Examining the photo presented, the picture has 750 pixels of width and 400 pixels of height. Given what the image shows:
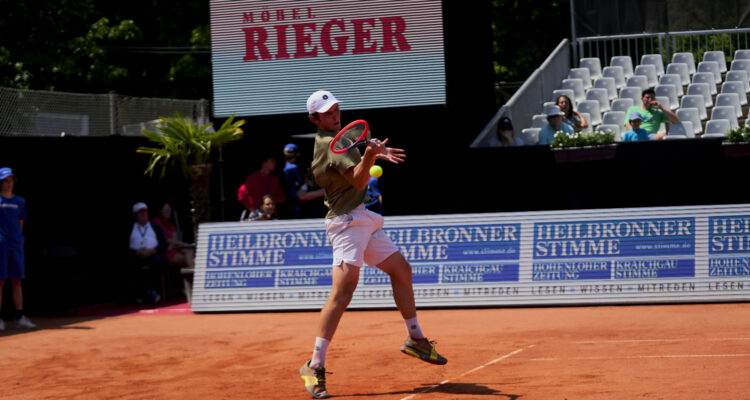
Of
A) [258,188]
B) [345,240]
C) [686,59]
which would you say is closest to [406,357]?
[345,240]

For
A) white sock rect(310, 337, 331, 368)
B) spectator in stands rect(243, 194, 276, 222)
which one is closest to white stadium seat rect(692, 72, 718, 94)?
spectator in stands rect(243, 194, 276, 222)

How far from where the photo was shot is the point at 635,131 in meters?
14.7

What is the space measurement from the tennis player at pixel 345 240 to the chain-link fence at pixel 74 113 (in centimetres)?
861

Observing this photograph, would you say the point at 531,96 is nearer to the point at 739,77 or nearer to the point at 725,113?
the point at 725,113

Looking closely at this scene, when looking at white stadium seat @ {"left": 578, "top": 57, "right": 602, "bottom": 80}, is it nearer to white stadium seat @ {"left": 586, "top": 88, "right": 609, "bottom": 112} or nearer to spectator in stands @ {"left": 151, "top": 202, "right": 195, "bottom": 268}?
white stadium seat @ {"left": 586, "top": 88, "right": 609, "bottom": 112}

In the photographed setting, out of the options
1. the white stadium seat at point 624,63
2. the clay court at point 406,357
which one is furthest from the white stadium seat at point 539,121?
the clay court at point 406,357

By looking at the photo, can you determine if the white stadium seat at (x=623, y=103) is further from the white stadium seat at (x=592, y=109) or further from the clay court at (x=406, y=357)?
the clay court at (x=406, y=357)

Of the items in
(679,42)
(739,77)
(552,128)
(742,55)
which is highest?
(679,42)

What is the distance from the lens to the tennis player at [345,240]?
6.68 metres

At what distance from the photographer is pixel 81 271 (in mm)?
14789

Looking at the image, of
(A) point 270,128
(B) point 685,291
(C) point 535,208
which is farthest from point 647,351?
(A) point 270,128

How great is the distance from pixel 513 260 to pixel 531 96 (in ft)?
21.8

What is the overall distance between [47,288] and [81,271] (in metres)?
0.60

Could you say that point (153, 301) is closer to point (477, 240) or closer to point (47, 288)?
point (47, 288)
